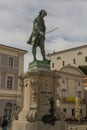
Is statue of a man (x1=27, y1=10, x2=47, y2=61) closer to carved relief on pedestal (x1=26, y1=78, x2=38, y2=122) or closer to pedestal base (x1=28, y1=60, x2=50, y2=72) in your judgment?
pedestal base (x1=28, y1=60, x2=50, y2=72)

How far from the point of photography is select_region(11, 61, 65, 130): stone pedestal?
13977 mm

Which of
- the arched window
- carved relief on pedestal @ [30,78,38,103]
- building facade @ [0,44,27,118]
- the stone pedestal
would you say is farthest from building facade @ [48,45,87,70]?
carved relief on pedestal @ [30,78,38,103]

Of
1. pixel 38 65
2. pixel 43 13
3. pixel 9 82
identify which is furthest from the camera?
pixel 9 82

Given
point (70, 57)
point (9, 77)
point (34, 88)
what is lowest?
point (34, 88)

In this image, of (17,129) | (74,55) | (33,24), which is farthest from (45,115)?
(74,55)

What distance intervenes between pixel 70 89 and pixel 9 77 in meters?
16.3

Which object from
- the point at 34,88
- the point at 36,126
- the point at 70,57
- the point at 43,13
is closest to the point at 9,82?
the point at 43,13

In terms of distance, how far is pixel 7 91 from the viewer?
39.1 m

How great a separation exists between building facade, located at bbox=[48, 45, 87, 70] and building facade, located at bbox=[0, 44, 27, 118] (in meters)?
34.9

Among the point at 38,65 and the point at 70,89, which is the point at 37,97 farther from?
the point at 70,89

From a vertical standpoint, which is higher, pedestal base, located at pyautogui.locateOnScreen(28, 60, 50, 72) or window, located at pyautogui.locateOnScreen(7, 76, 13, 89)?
window, located at pyautogui.locateOnScreen(7, 76, 13, 89)

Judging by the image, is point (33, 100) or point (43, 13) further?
point (43, 13)

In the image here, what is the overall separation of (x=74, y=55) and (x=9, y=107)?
41071mm

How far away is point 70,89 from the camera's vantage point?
52.5 m
